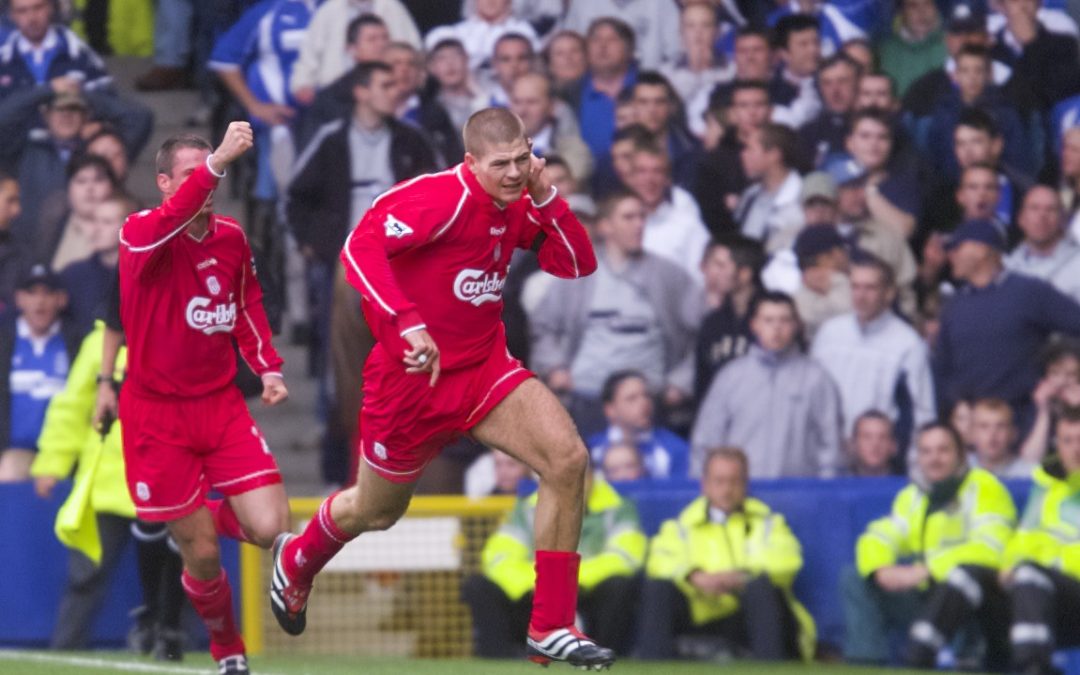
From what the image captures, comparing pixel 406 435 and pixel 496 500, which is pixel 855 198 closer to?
pixel 496 500

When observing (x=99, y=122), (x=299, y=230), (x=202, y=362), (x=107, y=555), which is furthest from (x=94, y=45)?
(x=202, y=362)

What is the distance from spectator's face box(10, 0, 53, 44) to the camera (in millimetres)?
14414

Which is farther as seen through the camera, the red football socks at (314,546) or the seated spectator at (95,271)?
the seated spectator at (95,271)

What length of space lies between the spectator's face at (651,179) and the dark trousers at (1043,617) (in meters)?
3.83

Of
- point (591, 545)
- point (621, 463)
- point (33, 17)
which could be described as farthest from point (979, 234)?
point (33, 17)

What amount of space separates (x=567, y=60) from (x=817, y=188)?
6.28 ft

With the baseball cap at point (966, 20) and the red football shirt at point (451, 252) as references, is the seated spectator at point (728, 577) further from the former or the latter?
the baseball cap at point (966, 20)

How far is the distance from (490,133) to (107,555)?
4507 mm

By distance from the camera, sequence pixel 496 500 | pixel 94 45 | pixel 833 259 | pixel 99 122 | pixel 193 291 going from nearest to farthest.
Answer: pixel 193 291, pixel 496 500, pixel 833 259, pixel 99 122, pixel 94 45

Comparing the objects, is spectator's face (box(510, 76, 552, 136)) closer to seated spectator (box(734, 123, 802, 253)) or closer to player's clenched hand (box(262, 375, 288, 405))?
seated spectator (box(734, 123, 802, 253))

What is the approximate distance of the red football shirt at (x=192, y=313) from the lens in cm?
909

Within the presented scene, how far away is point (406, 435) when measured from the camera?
868 centimetres

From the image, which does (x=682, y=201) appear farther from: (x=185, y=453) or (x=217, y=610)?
(x=217, y=610)

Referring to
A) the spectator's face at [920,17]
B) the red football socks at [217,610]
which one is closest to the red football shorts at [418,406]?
the red football socks at [217,610]
